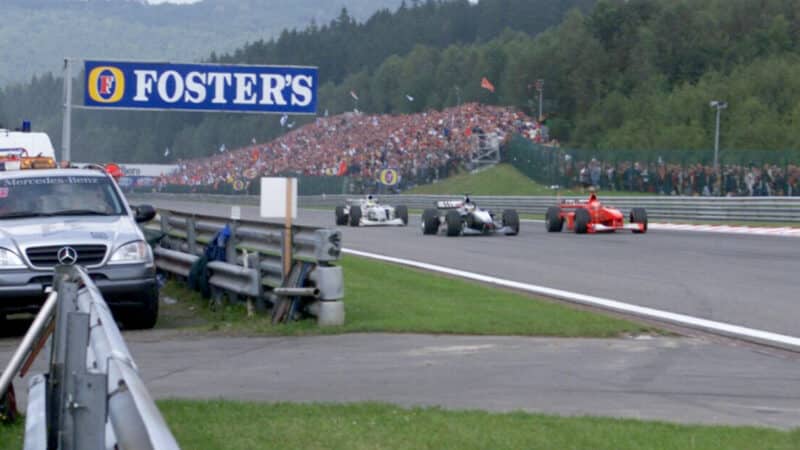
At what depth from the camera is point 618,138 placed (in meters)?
70.5

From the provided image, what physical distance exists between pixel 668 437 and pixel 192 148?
93042 mm

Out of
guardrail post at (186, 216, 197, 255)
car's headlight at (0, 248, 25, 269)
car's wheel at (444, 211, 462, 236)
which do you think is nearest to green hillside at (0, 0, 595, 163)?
car's wheel at (444, 211, 462, 236)

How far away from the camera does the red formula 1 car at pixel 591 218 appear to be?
1227 inches

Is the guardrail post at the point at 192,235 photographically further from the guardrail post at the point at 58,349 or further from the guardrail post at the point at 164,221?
the guardrail post at the point at 58,349

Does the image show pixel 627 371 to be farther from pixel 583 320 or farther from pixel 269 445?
pixel 269 445

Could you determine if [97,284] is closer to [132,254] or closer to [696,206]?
[132,254]

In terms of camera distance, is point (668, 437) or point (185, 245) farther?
point (185, 245)

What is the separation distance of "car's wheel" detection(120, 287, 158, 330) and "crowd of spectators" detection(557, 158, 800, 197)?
29.2m

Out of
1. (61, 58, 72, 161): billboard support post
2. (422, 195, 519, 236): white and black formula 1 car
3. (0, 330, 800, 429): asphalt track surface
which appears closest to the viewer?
(0, 330, 800, 429): asphalt track surface

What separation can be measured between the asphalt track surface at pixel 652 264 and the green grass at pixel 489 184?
23630mm

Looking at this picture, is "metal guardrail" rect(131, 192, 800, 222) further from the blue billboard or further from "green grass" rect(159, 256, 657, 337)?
"green grass" rect(159, 256, 657, 337)

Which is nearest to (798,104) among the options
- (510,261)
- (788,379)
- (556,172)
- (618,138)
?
(618,138)

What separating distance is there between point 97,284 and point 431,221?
66.5 feet

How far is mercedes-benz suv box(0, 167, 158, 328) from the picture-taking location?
11.6 meters
